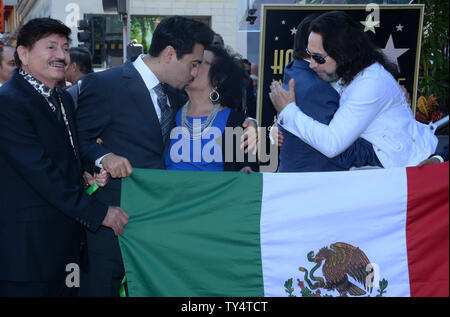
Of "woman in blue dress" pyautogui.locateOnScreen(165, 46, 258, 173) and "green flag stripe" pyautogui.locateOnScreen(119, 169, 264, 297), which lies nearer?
"green flag stripe" pyautogui.locateOnScreen(119, 169, 264, 297)

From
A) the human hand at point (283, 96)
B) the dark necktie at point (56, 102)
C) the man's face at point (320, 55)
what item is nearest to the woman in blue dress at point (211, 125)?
the human hand at point (283, 96)

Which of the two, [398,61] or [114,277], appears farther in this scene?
[398,61]

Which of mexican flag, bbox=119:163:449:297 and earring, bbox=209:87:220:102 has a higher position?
earring, bbox=209:87:220:102

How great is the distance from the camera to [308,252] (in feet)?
10.1

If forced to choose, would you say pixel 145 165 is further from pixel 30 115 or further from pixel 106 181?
pixel 30 115

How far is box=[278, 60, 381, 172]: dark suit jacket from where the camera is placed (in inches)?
123

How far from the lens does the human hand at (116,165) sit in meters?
3.10

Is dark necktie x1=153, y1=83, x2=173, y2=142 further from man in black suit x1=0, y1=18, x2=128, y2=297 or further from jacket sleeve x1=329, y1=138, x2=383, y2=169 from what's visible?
jacket sleeve x1=329, y1=138, x2=383, y2=169

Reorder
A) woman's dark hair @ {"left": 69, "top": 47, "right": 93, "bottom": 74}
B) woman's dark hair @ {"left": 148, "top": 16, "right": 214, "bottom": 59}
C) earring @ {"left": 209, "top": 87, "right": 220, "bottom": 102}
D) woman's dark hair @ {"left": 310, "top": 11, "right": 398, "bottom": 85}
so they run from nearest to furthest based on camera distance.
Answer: woman's dark hair @ {"left": 310, "top": 11, "right": 398, "bottom": 85}
woman's dark hair @ {"left": 148, "top": 16, "right": 214, "bottom": 59}
earring @ {"left": 209, "top": 87, "right": 220, "bottom": 102}
woman's dark hair @ {"left": 69, "top": 47, "right": 93, "bottom": 74}

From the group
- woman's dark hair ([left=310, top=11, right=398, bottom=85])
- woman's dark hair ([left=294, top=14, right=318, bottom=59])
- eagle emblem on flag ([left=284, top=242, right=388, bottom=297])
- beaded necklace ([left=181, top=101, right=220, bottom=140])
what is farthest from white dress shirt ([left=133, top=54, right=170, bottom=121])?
eagle emblem on flag ([left=284, top=242, right=388, bottom=297])

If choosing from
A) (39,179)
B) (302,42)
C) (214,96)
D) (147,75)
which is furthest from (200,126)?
(39,179)

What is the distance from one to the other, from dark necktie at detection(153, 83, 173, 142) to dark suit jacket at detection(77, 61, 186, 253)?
87 mm
